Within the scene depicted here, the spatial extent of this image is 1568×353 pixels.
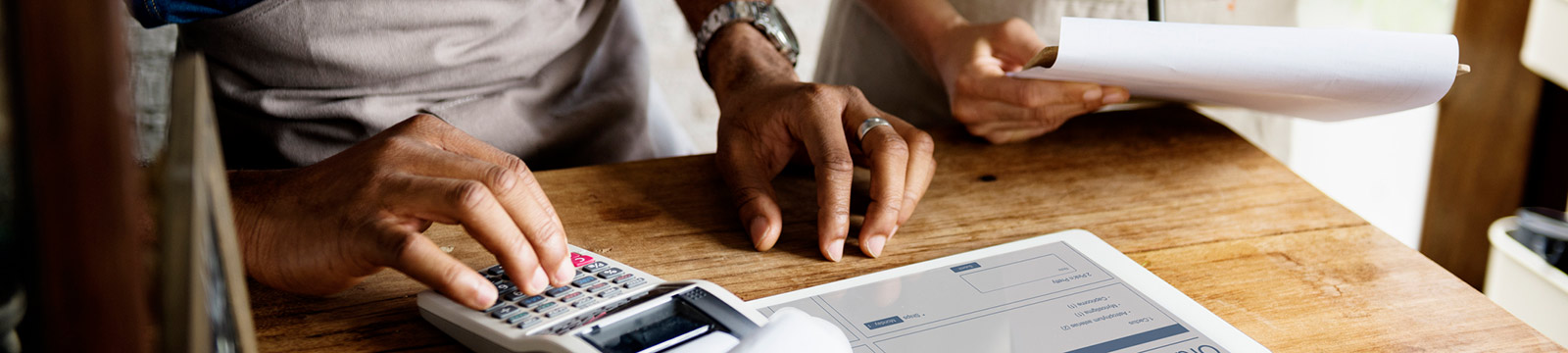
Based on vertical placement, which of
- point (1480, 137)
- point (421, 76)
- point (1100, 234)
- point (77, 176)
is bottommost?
point (1480, 137)

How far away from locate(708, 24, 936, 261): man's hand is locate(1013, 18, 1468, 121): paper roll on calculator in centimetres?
13

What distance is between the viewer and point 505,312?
1.71 feet

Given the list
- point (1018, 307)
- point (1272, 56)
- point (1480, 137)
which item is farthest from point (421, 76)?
point (1480, 137)

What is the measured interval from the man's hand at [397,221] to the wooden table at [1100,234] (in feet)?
0.10

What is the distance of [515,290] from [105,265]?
1.18 feet

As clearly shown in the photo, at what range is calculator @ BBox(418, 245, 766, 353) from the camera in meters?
0.49

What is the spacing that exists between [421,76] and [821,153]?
0.41 m

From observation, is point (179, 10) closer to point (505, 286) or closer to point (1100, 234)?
point (505, 286)

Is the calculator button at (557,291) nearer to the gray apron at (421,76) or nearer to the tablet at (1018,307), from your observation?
the tablet at (1018,307)

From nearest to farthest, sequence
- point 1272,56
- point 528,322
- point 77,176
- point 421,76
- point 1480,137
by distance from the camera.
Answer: point 77,176, point 528,322, point 1272,56, point 421,76, point 1480,137

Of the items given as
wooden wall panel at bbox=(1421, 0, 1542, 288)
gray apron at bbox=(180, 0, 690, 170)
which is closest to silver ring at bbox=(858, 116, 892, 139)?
gray apron at bbox=(180, 0, 690, 170)

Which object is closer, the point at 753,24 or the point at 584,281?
the point at 584,281

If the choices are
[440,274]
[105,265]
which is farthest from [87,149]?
[440,274]

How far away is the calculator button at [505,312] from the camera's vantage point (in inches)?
20.4
